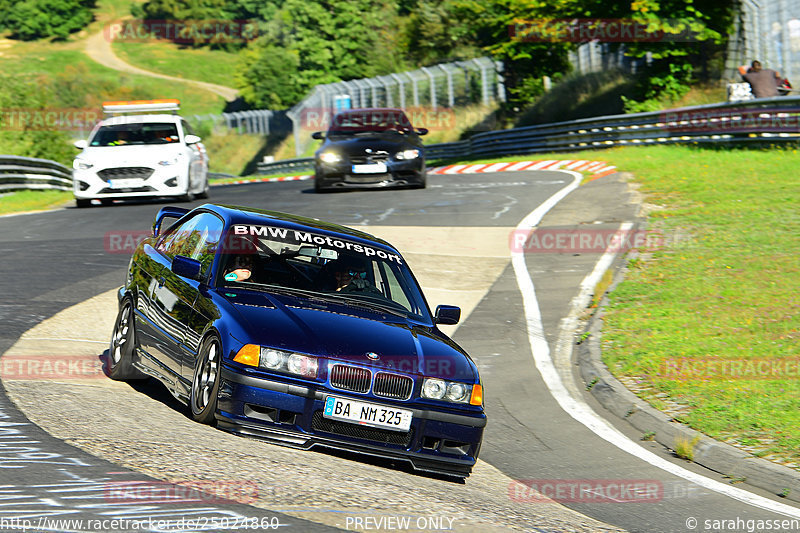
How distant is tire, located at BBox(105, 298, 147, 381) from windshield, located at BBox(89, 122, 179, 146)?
13.3m

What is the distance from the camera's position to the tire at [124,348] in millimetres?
8520

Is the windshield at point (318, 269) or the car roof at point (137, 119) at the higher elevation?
A: the car roof at point (137, 119)

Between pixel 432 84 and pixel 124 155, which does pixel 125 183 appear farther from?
pixel 432 84

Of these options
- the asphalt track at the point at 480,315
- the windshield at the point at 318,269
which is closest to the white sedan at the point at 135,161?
the asphalt track at the point at 480,315

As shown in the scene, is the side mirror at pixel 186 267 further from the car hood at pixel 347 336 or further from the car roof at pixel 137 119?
the car roof at pixel 137 119

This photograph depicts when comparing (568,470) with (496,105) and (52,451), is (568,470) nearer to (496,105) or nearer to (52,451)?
(52,451)

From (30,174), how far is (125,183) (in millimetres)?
10089

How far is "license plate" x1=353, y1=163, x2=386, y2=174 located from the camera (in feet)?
75.0

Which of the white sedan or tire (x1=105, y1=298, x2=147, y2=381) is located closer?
tire (x1=105, y1=298, x2=147, y2=381)

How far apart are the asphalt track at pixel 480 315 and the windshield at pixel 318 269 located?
1278 millimetres

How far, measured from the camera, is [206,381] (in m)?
6.94

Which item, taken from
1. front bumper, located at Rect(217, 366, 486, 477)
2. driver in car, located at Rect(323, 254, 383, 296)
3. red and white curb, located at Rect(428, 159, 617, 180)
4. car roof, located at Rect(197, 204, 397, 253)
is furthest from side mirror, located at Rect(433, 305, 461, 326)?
red and white curb, located at Rect(428, 159, 617, 180)

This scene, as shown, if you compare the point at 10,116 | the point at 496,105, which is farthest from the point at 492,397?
the point at 496,105

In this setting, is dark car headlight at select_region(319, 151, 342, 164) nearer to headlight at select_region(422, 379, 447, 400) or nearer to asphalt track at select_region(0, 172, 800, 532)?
asphalt track at select_region(0, 172, 800, 532)
